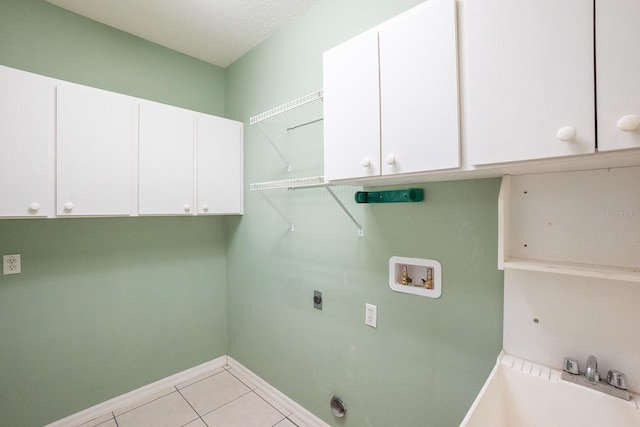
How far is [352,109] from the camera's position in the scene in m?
1.23

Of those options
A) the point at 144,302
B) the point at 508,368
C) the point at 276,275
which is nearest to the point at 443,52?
the point at 508,368

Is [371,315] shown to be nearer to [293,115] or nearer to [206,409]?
[293,115]

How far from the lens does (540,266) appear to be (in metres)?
0.90

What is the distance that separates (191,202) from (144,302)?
0.88 meters

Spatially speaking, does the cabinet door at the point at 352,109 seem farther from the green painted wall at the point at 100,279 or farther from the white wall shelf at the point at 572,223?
the green painted wall at the point at 100,279

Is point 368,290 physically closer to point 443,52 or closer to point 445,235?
point 445,235

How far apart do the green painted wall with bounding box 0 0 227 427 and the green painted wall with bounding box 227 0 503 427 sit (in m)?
0.31

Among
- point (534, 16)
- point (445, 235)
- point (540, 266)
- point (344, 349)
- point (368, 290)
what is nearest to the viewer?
point (534, 16)

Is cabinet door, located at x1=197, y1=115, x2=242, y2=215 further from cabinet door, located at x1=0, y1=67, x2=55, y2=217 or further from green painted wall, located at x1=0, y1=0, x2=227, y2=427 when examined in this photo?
cabinet door, located at x1=0, y1=67, x2=55, y2=217

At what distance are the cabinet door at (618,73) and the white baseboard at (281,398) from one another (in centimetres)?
202

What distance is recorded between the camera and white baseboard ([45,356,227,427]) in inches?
76.1

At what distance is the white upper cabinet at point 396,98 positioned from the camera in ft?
3.13

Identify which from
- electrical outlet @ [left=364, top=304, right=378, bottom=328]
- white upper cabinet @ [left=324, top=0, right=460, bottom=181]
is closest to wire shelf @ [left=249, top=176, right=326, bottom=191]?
white upper cabinet @ [left=324, top=0, right=460, bottom=181]

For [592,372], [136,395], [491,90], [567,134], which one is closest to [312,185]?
[491,90]
